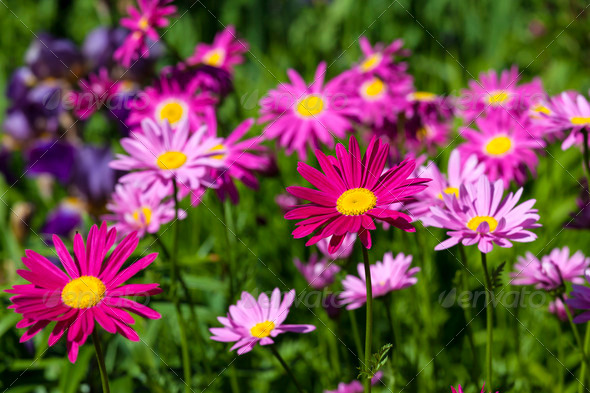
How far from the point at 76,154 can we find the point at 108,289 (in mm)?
1291

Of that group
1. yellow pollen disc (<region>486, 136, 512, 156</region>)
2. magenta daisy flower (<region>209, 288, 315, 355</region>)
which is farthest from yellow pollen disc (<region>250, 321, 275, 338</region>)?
yellow pollen disc (<region>486, 136, 512, 156</region>)

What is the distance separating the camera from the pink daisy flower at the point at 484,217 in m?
0.84

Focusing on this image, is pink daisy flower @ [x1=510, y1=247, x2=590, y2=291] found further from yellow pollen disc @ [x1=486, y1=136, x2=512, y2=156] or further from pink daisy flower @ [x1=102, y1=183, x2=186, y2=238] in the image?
pink daisy flower @ [x1=102, y1=183, x2=186, y2=238]

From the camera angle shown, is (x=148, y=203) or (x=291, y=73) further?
(x=291, y=73)

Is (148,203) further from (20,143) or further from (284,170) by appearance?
(20,143)

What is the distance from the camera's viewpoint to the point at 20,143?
2621 mm

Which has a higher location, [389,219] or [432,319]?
[432,319]

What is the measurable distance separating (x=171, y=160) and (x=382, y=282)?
433 mm

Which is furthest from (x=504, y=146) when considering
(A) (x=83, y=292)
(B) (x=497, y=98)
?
(A) (x=83, y=292)

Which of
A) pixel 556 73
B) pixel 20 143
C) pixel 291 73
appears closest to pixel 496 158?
pixel 291 73

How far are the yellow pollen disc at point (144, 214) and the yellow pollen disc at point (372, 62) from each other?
2.47 ft

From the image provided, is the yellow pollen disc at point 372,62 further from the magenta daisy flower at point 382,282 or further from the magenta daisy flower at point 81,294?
the magenta daisy flower at point 81,294

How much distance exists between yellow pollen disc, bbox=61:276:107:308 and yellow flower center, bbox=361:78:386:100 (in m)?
1.14

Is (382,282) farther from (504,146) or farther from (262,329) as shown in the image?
(504,146)
